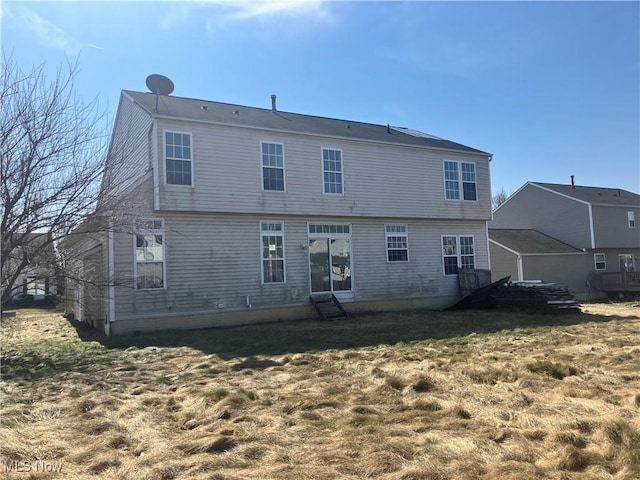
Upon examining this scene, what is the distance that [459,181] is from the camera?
18.5 meters

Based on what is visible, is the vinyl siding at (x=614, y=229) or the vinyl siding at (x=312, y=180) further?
the vinyl siding at (x=614, y=229)

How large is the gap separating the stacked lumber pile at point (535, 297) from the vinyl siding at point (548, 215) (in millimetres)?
15035

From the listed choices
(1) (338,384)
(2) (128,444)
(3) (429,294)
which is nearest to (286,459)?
(2) (128,444)

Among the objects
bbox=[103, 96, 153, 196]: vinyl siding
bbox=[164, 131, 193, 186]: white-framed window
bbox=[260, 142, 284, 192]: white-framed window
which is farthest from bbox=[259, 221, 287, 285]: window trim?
bbox=[103, 96, 153, 196]: vinyl siding

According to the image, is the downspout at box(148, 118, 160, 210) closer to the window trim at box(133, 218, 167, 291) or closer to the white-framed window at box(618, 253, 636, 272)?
the window trim at box(133, 218, 167, 291)

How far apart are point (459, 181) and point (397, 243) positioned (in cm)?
366

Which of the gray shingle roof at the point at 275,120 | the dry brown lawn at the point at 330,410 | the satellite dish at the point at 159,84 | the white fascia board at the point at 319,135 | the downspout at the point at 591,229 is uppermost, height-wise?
the satellite dish at the point at 159,84

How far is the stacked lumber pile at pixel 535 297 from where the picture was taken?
15.3 metres

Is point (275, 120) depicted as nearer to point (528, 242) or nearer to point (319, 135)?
point (319, 135)

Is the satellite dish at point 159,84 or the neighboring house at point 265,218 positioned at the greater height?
the satellite dish at point 159,84

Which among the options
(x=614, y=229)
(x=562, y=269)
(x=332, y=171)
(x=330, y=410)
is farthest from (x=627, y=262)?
(x=330, y=410)

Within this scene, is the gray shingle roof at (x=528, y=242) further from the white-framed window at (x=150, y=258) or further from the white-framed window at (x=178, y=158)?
the white-framed window at (x=150, y=258)

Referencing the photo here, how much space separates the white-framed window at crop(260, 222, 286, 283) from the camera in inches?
582

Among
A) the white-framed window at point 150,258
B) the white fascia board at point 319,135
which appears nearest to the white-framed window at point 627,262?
the white fascia board at point 319,135
